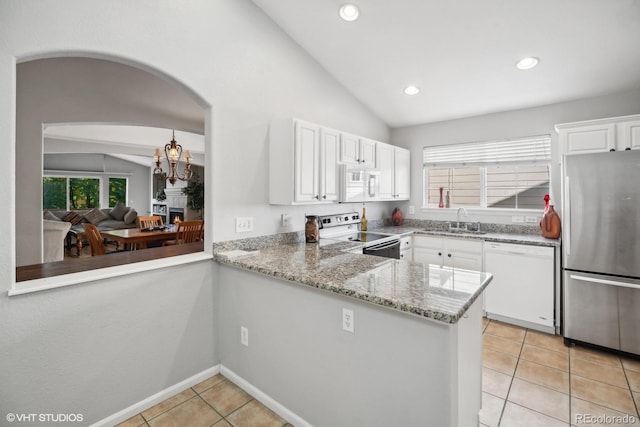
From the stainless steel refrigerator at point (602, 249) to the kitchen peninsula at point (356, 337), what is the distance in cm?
171

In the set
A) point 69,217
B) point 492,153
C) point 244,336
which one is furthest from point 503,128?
point 69,217

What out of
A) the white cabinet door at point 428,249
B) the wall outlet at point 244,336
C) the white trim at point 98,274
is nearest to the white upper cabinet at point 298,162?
the white trim at point 98,274

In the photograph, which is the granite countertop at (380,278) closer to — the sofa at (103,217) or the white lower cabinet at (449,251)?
the white lower cabinet at (449,251)

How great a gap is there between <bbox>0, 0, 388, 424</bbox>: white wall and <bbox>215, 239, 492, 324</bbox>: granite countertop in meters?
0.52

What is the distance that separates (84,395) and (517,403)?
2.71 meters

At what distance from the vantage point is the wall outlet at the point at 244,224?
2.52 meters

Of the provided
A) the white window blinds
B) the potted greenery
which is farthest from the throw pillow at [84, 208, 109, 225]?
the white window blinds

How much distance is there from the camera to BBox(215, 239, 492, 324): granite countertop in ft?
4.25

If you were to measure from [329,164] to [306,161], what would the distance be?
1.09 feet

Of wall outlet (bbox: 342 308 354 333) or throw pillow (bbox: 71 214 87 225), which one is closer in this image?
wall outlet (bbox: 342 308 354 333)

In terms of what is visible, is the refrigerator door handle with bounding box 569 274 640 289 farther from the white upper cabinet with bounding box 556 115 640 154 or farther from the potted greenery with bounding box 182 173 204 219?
the potted greenery with bounding box 182 173 204 219

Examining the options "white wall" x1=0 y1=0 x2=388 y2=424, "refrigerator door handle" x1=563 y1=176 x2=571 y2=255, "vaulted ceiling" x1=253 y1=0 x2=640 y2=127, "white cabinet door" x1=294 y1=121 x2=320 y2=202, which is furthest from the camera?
"refrigerator door handle" x1=563 y1=176 x2=571 y2=255

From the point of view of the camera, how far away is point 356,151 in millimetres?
3326

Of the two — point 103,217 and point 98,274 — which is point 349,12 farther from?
point 103,217
